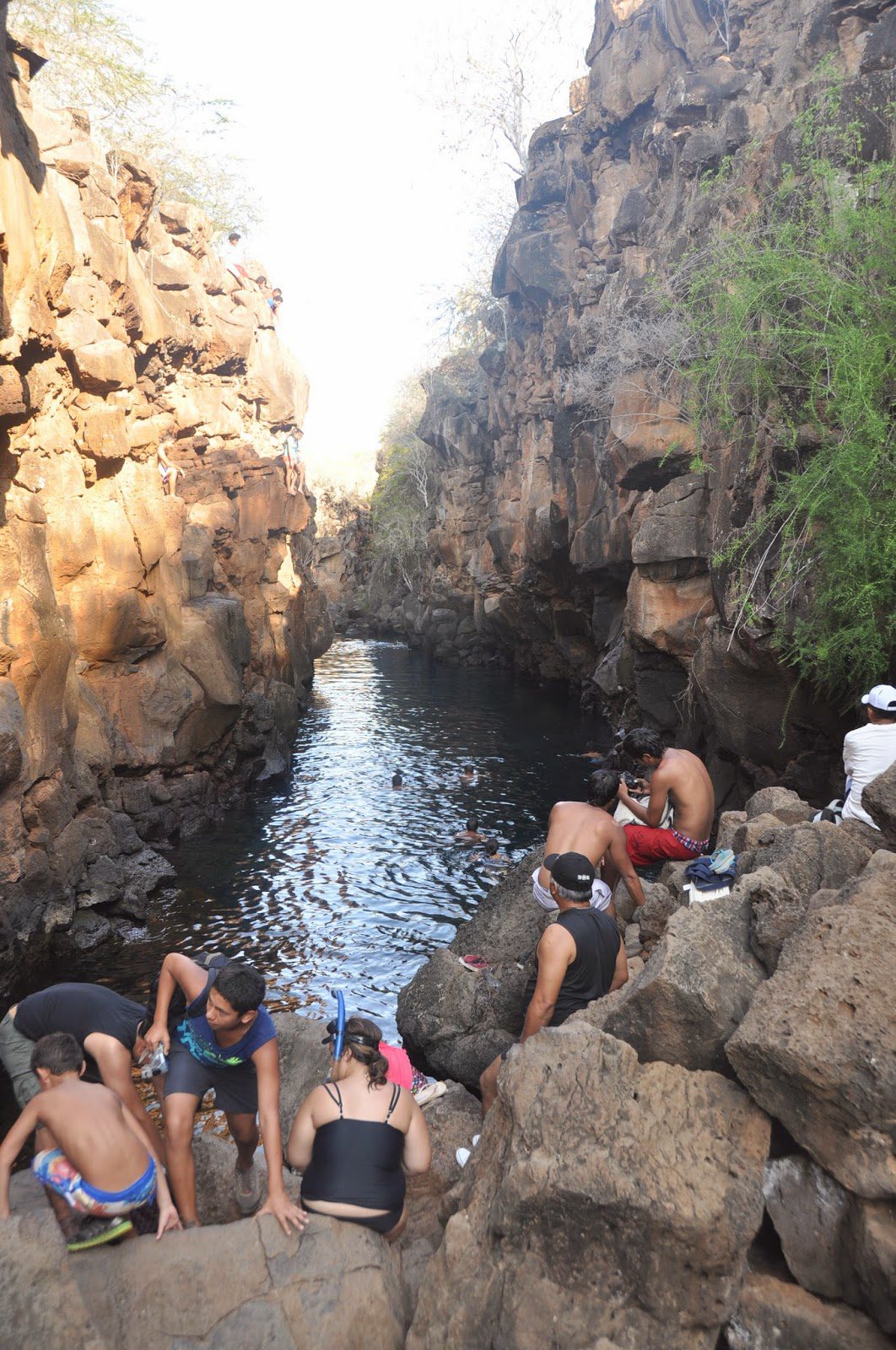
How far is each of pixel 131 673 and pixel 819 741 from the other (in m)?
13.0

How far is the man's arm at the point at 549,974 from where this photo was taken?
5824 millimetres

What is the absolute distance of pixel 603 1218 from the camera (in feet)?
12.8

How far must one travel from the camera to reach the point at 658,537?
19531 mm

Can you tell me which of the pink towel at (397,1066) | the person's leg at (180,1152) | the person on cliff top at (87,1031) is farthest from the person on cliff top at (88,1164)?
the pink towel at (397,1066)

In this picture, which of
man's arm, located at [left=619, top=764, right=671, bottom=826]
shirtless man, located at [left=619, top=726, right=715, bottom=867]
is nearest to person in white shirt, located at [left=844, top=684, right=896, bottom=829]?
Answer: shirtless man, located at [left=619, top=726, right=715, bottom=867]

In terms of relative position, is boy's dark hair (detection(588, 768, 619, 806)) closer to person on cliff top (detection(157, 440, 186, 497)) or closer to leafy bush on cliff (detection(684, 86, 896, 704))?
leafy bush on cliff (detection(684, 86, 896, 704))

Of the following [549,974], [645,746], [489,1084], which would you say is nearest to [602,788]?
[645,746]

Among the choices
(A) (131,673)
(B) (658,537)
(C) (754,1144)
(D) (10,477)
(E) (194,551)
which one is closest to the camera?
(C) (754,1144)

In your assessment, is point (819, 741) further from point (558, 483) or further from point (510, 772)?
point (558, 483)

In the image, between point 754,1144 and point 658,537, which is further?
point 658,537

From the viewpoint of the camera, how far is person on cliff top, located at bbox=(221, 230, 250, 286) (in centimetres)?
2875

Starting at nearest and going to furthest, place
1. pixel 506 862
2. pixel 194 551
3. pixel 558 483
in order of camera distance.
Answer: pixel 506 862
pixel 194 551
pixel 558 483

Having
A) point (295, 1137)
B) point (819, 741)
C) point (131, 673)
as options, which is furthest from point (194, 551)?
point (295, 1137)

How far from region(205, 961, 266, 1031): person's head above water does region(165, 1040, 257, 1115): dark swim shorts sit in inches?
16.1
